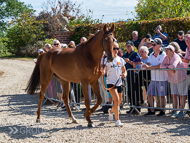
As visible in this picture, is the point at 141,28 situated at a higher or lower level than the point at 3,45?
lower

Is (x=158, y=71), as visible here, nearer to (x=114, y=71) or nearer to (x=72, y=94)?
(x=114, y=71)

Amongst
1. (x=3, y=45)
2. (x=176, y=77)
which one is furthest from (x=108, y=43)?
(x=3, y=45)

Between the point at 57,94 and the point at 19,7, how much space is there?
120ft

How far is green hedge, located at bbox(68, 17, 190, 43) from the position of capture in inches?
531

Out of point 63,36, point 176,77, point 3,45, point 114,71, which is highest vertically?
point 3,45

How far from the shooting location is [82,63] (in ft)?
20.0

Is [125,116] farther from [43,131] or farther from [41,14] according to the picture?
[41,14]

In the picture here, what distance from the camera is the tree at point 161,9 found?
2314cm

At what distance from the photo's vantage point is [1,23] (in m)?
40.6

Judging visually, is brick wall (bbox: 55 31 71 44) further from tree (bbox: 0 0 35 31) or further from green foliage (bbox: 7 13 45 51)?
tree (bbox: 0 0 35 31)

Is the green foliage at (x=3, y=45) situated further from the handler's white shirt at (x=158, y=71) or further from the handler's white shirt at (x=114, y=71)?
the handler's white shirt at (x=114, y=71)

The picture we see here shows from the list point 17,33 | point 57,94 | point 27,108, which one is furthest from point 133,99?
point 17,33

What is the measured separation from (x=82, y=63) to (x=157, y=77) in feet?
8.03

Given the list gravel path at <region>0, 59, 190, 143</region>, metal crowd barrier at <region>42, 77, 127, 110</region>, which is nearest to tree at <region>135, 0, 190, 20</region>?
metal crowd barrier at <region>42, 77, 127, 110</region>
